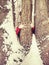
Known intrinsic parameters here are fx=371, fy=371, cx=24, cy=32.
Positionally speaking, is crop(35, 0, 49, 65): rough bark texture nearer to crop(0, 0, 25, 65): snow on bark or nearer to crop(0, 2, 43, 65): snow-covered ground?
crop(0, 2, 43, 65): snow-covered ground

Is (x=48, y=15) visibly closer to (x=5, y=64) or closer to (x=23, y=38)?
(x=23, y=38)

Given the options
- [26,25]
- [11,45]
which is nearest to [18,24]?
[26,25]

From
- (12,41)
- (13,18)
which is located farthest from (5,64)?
(13,18)

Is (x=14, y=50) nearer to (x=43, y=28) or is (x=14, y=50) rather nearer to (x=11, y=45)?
(x=11, y=45)

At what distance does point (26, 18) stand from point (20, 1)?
17cm

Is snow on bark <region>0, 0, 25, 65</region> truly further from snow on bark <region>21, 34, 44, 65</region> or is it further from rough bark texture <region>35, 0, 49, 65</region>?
rough bark texture <region>35, 0, 49, 65</region>

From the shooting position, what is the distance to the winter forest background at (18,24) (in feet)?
11.6

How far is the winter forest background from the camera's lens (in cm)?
354

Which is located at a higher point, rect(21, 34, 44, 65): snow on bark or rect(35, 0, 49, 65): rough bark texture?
rect(35, 0, 49, 65): rough bark texture

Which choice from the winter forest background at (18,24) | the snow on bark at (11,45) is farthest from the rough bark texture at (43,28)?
the snow on bark at (11,45)

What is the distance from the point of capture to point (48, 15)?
3566mm

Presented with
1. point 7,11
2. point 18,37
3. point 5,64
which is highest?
point 7,11

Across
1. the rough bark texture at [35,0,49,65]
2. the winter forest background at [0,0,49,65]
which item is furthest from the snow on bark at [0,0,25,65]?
the rough bark texture at [35,0,49,65]

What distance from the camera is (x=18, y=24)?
11.7 ft
